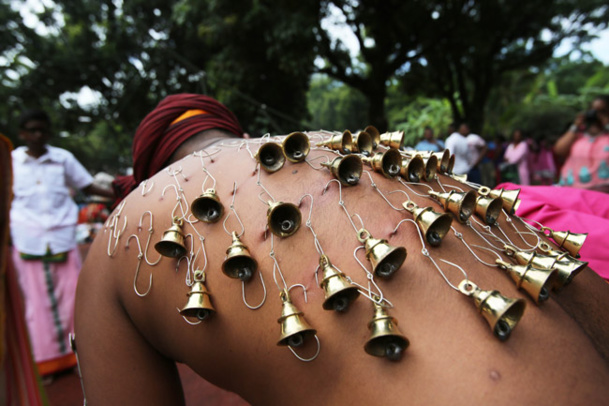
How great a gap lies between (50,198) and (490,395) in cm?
342

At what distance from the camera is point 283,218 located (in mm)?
823

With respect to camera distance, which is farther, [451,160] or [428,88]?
[428,88]

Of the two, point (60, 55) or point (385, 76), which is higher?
point (60, 55)

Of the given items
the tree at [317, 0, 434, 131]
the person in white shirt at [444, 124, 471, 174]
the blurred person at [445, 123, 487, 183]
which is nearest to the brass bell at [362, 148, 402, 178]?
the blurred person at [445, 123, 487, 183]

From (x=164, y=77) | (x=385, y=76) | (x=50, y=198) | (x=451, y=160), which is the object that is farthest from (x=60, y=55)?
(x=451, y=160)

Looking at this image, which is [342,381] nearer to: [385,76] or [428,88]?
[385,76]

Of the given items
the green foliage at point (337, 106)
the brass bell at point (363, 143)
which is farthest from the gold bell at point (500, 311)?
the green foliage at point (337, 106)

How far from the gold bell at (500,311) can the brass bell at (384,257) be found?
144mm

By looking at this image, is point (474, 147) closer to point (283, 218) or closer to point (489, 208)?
point (489, 208)

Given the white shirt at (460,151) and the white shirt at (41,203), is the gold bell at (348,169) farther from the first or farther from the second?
the white shirt at (460,151)

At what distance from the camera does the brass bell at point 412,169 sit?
93cm

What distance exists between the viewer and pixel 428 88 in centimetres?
1481

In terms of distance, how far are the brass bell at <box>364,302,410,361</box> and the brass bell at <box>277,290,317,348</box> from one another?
0.38 feet

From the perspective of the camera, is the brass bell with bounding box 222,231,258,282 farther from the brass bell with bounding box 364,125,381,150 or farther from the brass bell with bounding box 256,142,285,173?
the brass bell with bounding box 364,125,381,150
